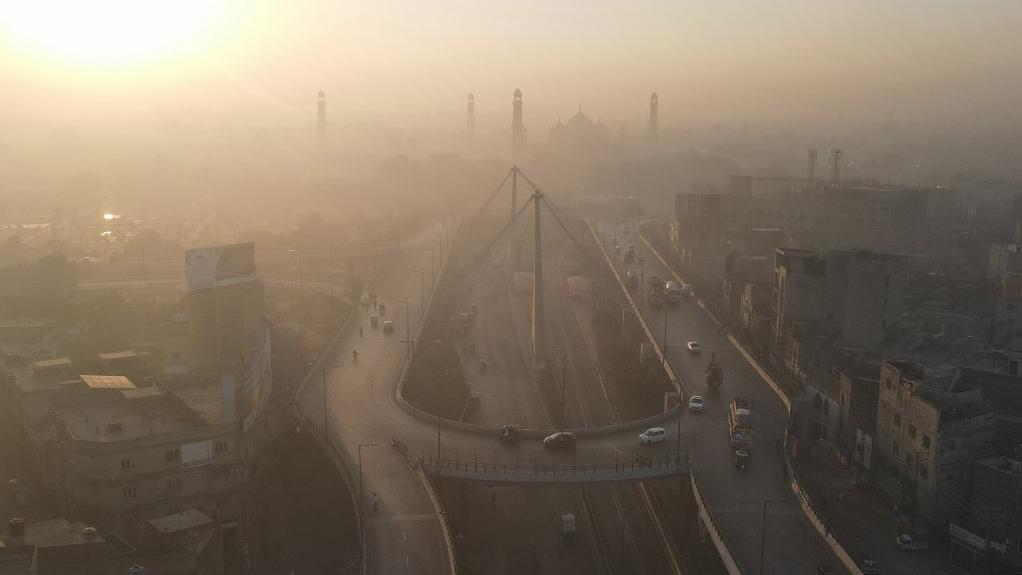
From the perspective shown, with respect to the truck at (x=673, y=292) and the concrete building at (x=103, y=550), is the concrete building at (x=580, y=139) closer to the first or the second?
the truck at (x=673, y=292)

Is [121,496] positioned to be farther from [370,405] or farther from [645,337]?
[645,337]

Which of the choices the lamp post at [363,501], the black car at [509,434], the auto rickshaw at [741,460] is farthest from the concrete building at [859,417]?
the lamp post at [363,501]

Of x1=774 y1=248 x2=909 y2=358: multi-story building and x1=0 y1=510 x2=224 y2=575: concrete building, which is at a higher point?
x1=774 y1=248 x2=909 y2=358: multi-story building

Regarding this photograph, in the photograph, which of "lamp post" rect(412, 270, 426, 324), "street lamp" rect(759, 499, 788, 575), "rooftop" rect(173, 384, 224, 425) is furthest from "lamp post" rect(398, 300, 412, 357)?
"street lamp" rect(759, 499, 788, 575)

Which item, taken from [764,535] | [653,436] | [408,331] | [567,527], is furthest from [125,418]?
[408,331]

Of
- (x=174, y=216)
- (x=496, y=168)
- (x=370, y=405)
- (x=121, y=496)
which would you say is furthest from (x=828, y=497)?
(x=496, y=168)

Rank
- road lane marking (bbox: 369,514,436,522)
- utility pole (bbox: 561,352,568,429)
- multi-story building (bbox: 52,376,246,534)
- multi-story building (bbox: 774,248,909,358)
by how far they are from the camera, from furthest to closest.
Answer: multi-story building (bbox: 774,248,909,358)
utility pole (bbox: 561,352,568,429)
multi-story building (bbox: 52,376,246,534)
road lane marking (bbox: 369,514,436,522)

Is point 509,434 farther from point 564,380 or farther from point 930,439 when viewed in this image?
point 564,380

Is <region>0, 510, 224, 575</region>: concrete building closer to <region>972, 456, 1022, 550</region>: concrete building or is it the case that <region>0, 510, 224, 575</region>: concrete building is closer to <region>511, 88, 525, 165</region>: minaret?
<region>972, 456, 1022, 550</region>: concrete building
